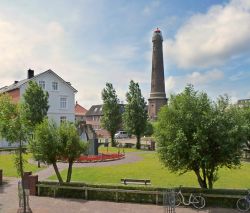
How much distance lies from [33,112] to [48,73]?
13025 millimetres

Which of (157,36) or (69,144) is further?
(157,36)

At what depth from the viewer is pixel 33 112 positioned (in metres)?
49.9

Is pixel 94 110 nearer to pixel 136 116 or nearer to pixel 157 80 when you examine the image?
pixel 157 80

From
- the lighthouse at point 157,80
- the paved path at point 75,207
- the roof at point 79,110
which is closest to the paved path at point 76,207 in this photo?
the paved path at point 75,207

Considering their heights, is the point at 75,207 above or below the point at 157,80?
below

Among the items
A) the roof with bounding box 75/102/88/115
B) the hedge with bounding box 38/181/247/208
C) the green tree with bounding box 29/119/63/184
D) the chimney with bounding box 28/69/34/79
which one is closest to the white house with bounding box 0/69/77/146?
the chimney with bounding box 28/69/34/79

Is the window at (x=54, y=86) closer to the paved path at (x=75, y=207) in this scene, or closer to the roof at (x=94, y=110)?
the roof at (x=94, y=110)

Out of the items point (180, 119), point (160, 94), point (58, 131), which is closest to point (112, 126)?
point (160, 94)

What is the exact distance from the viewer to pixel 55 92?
62094mm

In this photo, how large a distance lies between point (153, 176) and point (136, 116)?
30.7m

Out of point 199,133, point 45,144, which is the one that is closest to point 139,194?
point 199,133

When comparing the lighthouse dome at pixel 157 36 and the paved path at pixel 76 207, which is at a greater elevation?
the lighthouse dome at pixel 157 36

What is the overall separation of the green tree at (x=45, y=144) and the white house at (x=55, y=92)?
38837 millimetres

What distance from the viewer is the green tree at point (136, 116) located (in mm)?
58594
